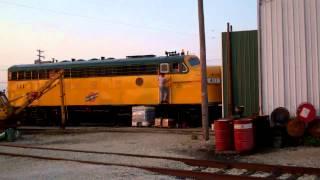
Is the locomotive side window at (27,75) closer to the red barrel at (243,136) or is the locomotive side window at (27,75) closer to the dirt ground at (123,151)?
the dirt ground at (123,151)

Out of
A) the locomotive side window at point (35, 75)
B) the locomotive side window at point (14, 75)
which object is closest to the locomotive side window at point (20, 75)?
the locomotive side window at point (14, 75)

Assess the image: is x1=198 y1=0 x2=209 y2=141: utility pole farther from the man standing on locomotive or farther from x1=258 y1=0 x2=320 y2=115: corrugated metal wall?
the man standing on locomotive

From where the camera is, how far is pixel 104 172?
12164mm

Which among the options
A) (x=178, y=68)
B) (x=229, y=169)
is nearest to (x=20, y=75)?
(x=178, y=68)

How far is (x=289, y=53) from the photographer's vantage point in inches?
667

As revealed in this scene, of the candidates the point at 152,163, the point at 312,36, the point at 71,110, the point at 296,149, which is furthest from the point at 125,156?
the point at 71,110

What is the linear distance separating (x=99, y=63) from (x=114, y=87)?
1790 millimetres

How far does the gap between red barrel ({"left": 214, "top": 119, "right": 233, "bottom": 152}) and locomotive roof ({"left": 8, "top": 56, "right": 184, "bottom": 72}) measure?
11299mm

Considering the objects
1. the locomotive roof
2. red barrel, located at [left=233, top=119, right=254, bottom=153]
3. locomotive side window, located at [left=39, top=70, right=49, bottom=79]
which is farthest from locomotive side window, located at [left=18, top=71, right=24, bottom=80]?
red barrel, located at [left=233, top=119, right=254, bottom=153]

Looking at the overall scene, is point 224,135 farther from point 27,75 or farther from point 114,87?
point 27,75

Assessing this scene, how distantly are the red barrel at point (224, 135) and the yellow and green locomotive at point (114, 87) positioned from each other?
32.7ft

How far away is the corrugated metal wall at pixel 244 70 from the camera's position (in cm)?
2006

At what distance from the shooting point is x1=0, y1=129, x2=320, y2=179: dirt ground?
12.2 meters

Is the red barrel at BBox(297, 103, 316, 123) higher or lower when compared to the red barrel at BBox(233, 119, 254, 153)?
higher
